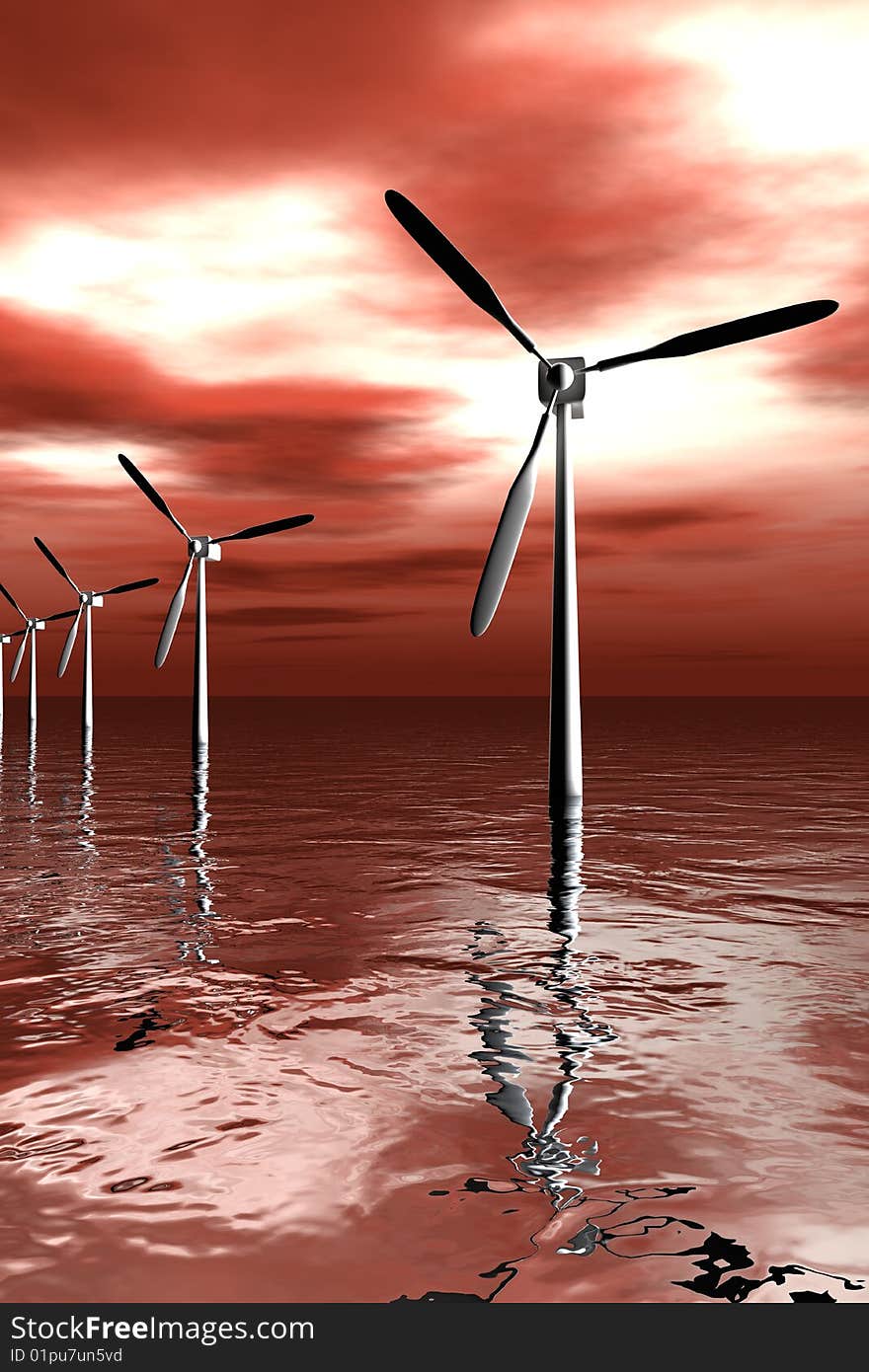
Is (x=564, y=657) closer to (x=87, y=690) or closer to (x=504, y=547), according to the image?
(x=504, y=547)

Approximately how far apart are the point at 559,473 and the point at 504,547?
16.7 feet

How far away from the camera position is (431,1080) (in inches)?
456

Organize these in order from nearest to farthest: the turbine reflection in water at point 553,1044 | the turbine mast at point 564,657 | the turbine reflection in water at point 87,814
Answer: the turbine reflection in water at point 553,1044, the turbine reflection in water at point 87,814, the turbine mast at point 564,657

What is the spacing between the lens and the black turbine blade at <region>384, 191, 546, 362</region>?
42719 mm

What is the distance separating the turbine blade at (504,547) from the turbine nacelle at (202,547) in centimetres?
5202

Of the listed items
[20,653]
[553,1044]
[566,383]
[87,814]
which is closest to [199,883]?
[553,1044]

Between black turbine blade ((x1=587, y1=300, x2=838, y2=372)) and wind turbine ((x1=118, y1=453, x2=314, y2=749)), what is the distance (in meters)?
46.1

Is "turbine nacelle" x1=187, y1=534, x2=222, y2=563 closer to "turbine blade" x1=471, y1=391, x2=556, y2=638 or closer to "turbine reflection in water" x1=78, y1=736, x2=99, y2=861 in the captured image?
"turbine reflection in water" x1=78, y1=736, x2=99, y2=861

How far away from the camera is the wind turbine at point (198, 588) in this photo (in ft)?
276

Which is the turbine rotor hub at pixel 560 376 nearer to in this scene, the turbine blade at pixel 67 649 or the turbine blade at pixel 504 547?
the turbine blade at pixel 504 547

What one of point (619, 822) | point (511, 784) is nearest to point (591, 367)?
point (619, 822)

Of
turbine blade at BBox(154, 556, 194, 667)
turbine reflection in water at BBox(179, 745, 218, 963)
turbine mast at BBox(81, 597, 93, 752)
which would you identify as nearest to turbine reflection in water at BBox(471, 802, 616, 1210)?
turbine reflection in water at BBox(179, 745, 218, 963)

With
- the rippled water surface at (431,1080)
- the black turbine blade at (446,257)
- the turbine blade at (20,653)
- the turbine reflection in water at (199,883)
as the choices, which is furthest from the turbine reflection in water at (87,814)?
the turbine blade at (20,653)
